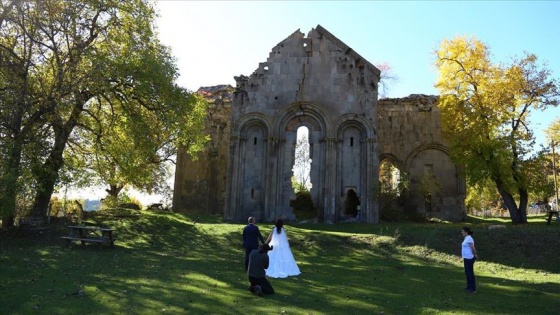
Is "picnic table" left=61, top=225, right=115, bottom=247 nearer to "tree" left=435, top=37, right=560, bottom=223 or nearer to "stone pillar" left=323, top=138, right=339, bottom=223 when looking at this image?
"stone pillar" left=323, top=138, right=339, bottom=223

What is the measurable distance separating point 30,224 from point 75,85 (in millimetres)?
6407

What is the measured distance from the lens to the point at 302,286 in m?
10.6

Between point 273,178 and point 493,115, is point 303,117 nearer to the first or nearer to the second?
point 273,178

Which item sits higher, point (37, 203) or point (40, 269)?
point (37, 203)

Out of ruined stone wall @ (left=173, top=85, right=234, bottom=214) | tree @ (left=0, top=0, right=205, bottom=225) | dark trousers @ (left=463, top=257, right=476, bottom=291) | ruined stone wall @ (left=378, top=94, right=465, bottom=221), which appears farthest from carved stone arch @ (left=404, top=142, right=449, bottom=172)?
dark trousers @ (left=463, top=257, right=476, bottom=291)

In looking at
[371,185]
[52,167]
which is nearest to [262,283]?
[52,167]

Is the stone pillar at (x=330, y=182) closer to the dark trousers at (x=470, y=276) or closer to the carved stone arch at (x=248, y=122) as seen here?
the carved stone arch at (x=248, y=122)

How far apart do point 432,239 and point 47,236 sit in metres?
16.1

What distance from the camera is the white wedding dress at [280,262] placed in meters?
11.9

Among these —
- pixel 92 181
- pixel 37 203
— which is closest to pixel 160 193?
pixel 92 181

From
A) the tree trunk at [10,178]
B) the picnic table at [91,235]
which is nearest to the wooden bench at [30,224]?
the picnic table at [91,235]

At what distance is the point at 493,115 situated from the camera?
24.3 m

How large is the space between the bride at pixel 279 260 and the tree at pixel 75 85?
389 inches

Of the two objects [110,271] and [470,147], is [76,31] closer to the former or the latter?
[110,271]
